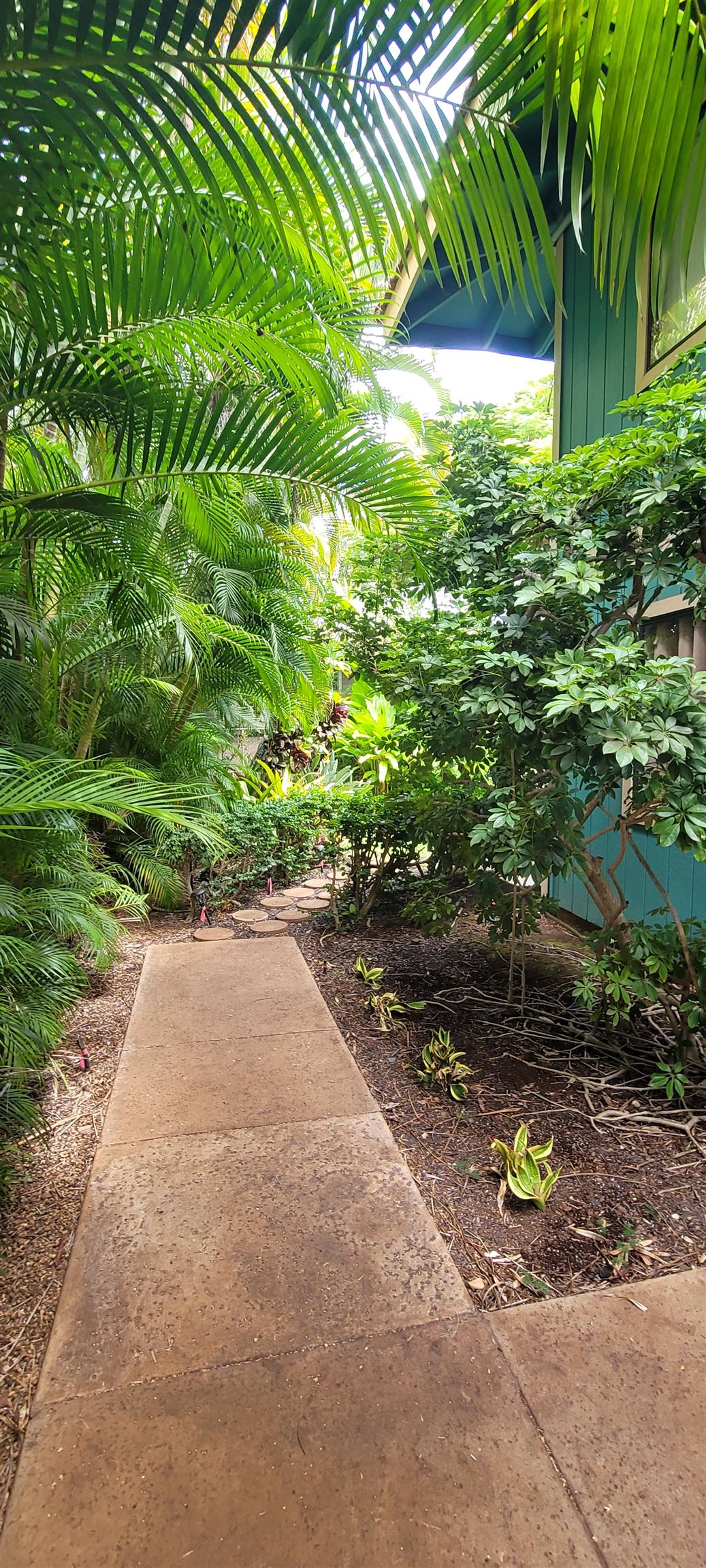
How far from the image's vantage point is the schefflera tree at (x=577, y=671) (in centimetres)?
181

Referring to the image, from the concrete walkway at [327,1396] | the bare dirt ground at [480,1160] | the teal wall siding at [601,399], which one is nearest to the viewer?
the concrete walkway at [327,1396]

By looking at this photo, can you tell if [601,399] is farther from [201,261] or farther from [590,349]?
[201,261]

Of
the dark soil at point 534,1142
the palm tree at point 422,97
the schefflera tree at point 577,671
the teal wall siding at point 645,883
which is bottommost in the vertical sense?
the dark soil at point 534,1142

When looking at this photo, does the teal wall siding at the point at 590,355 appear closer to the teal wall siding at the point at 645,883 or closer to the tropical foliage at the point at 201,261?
the tropical foliage at the point at 201,261

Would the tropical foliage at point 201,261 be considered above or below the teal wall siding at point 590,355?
below

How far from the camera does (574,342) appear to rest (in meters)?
Result: 3.98

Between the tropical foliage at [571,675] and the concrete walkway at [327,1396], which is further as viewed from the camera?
the tropical foliage at [571,675]

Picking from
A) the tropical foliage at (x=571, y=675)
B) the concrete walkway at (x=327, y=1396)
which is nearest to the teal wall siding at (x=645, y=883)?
the tropical foliage at (x=571, y=675)

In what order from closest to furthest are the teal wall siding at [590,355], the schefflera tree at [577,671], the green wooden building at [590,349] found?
1. the schefflera tree at [577,671]
2. the green wooden building at [590,349]
3. the teal wall siding at [590,355]

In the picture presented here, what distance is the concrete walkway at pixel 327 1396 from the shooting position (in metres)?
0.99

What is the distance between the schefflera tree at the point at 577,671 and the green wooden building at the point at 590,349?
220 millimetres

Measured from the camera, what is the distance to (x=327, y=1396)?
1186mm

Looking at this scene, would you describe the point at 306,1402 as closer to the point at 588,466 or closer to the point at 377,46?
the point at 377,46

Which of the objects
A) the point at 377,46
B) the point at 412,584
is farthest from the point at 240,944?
the point at 377,46
